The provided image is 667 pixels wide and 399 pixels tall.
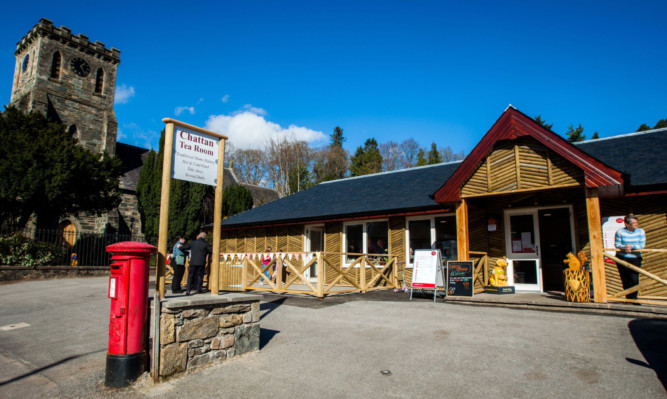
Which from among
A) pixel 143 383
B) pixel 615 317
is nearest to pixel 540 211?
pixel 615 317

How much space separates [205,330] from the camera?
4.79 m

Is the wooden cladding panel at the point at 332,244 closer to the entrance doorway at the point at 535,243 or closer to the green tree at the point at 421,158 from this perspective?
the entrance doorway at the point at 535,243

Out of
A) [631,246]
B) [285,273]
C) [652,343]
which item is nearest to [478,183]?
[631,246]

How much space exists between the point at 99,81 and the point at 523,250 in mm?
32195

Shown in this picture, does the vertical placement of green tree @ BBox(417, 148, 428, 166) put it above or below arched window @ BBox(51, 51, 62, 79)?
below

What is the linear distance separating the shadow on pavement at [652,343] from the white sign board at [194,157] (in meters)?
5.75

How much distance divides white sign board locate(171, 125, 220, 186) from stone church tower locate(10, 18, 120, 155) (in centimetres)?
2651

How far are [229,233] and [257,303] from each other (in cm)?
1412

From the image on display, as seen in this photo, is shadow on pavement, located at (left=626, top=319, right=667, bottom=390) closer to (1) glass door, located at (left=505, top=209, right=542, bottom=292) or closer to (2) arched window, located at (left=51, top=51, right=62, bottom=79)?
(1) glass door, located at (left=505, top=209, right=542, bottom=292)

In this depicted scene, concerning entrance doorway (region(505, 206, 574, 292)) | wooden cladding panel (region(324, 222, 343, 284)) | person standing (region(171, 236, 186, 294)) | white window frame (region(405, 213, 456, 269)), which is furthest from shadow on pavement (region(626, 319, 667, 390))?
person standing (region(171, 236, 186, 294))

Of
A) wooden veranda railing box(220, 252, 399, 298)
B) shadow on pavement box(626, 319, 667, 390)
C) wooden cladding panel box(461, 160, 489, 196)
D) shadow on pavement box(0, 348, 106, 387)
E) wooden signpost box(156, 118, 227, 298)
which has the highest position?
wooden cladding panel box(461, 160, 489, 196)

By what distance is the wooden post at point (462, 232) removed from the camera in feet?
32.0

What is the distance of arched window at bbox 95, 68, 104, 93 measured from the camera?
30.0m

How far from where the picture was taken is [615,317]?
693 centimetres
